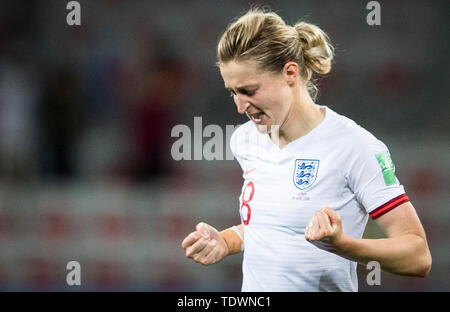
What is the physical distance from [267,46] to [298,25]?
0.20 m

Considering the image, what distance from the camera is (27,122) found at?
15.3 ft

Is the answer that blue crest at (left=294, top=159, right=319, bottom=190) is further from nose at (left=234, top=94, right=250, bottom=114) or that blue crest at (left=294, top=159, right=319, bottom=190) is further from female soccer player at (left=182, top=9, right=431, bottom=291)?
nose at (left=234, top=94, right=250, bottom=114)

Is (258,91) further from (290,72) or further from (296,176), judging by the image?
(296,176)

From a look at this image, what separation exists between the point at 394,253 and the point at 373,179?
0.23 meters

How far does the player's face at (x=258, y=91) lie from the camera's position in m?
2.01

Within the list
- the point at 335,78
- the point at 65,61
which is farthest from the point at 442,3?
the point at 65,61

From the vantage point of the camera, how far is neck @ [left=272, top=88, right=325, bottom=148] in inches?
81.8

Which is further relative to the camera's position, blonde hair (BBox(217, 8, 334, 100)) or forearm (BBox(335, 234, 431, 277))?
blonde hair (BBox(217, 8, 334, 100))

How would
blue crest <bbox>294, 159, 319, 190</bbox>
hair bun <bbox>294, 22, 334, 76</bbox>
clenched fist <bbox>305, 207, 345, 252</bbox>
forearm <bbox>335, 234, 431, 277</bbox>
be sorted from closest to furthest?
clenched fist <bbox>305, 207, 345, 252</bbox>, forearm <bbox>335, 234, 431, 277</bbox>, blue crest <bbox>294, 159, 319, 190</bbox>, hair bun <bbox>294, 22, 334, 76</bbox>

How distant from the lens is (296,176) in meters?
2.04

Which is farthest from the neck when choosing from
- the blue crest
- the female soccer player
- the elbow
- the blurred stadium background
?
the blurred stadium background

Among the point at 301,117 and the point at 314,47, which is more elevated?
the point at 314,47

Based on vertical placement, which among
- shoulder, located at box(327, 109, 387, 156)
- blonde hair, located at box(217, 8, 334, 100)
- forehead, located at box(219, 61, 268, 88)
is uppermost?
blonde hair, located at box(217, 8, 334, 100)

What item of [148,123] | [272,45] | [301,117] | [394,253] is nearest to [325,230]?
[394,253]
